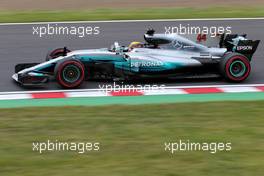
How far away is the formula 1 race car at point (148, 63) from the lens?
34.1 feet

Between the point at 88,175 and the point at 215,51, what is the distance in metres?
5.43

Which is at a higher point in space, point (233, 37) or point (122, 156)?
point (233, 37)

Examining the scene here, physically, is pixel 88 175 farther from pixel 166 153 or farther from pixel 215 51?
pixel 215 51

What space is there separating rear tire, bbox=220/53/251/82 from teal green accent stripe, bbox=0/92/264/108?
688 mm

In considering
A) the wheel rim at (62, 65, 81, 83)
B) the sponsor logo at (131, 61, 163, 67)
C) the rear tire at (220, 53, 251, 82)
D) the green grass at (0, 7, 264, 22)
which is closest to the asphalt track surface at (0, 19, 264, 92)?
the rear tire at (220, 53, 251, 82)

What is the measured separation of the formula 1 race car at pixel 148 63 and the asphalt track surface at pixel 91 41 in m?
0.25

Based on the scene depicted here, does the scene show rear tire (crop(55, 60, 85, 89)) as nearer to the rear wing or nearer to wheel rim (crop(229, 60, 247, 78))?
wheel rim (crop(229, 60, 247, 78))

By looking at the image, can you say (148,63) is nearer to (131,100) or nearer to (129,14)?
(131,100)

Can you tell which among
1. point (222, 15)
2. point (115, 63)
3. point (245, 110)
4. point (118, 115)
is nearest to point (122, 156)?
point (118, 115)

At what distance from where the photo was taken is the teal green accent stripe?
957cm

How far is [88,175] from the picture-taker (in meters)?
5.88

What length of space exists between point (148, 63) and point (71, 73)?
1234mm

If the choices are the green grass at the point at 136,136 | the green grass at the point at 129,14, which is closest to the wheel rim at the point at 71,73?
the green grass at the point at 136,136

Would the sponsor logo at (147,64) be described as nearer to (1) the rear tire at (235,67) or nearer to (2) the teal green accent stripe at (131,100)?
(2) the teal green accent stripe at (131,100)
